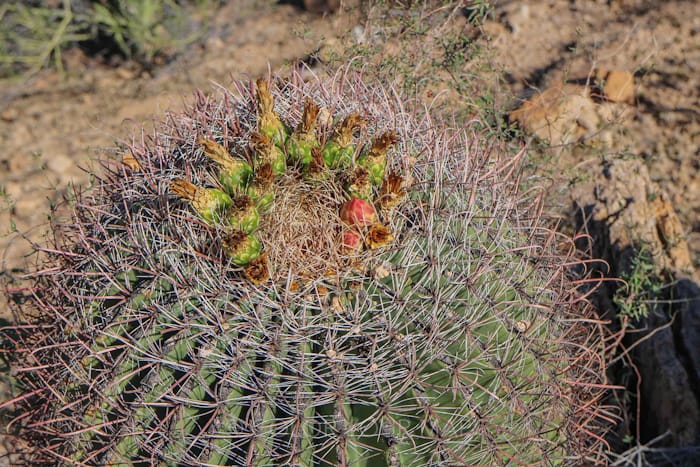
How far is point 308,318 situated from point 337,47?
250 cm

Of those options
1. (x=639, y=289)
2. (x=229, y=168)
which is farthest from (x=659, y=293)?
(x=229, y=168)

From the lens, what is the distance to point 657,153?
4367 millimetres

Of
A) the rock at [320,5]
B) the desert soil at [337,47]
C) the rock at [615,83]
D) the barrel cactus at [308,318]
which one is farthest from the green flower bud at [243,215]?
the rock at [320,5]

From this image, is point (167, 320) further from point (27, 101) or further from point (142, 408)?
point (27, 101)

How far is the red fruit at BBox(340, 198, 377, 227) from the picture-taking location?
2.00 meters

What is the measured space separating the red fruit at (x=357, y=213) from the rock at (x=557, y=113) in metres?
2.14

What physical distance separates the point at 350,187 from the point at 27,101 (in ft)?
14.5

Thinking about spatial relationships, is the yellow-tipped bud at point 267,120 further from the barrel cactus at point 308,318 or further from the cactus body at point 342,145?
the cactus body at point 342,145

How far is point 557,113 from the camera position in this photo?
3.99 m

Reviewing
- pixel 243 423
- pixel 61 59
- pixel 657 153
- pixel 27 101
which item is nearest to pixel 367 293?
pixel 243 423

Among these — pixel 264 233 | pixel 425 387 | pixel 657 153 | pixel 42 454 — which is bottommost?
pixel 657 153

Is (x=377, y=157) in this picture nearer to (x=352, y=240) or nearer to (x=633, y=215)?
(x=352, y=240)

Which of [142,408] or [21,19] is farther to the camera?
[21,19]

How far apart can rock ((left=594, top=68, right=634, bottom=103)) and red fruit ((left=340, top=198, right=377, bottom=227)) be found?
2945 mm
